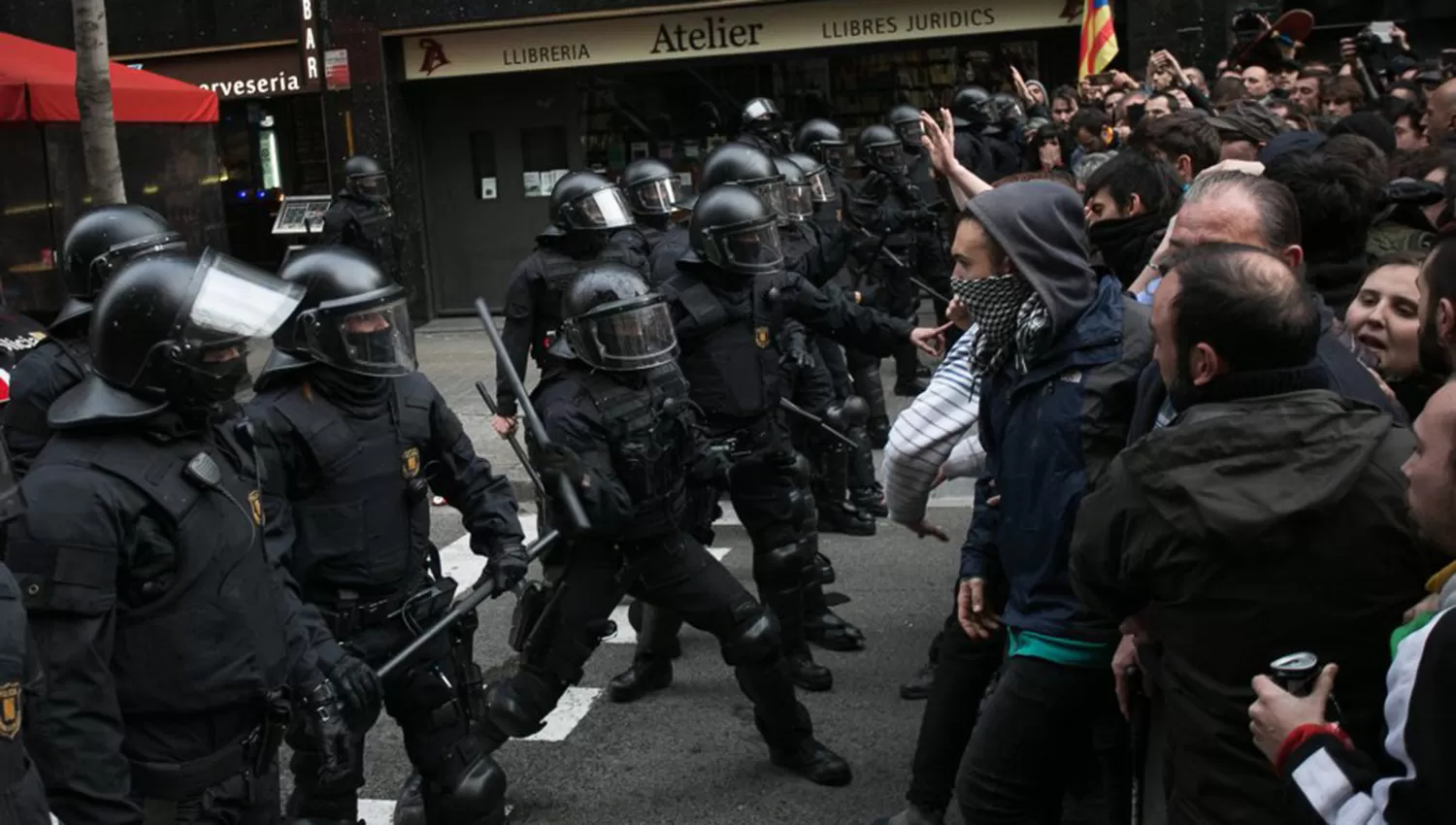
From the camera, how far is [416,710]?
178 inches

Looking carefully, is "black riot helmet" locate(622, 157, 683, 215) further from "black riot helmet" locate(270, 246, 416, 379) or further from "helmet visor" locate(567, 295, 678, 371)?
"black riot helmet" locate(270, 246, 416, 379)

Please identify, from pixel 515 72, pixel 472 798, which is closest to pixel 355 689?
pixel 472 798

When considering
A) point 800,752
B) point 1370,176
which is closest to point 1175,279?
point 1370,176

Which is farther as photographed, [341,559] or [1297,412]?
[341,559]

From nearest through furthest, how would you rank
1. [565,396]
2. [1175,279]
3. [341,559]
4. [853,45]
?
[1175,279] → [341,559] → [565,396] → [853,45]

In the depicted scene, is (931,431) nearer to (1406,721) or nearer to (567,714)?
(1406,721)

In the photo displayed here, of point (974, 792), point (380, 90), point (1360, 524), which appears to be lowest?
point (974, 792)

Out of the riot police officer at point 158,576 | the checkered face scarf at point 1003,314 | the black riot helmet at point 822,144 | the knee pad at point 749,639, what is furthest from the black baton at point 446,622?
the black riot helmet at point 822,144

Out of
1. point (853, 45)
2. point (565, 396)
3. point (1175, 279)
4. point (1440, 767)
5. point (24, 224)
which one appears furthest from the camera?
point (853, 45)

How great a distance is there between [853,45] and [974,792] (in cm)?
1272

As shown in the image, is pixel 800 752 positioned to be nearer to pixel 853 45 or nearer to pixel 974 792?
pixel 974 792

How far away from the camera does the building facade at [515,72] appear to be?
1525 centimetres

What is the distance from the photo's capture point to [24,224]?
1248 cm

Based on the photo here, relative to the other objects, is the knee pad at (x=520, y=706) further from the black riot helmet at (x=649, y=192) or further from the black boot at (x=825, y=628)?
the black riot helmet at (x=649, y=192)
